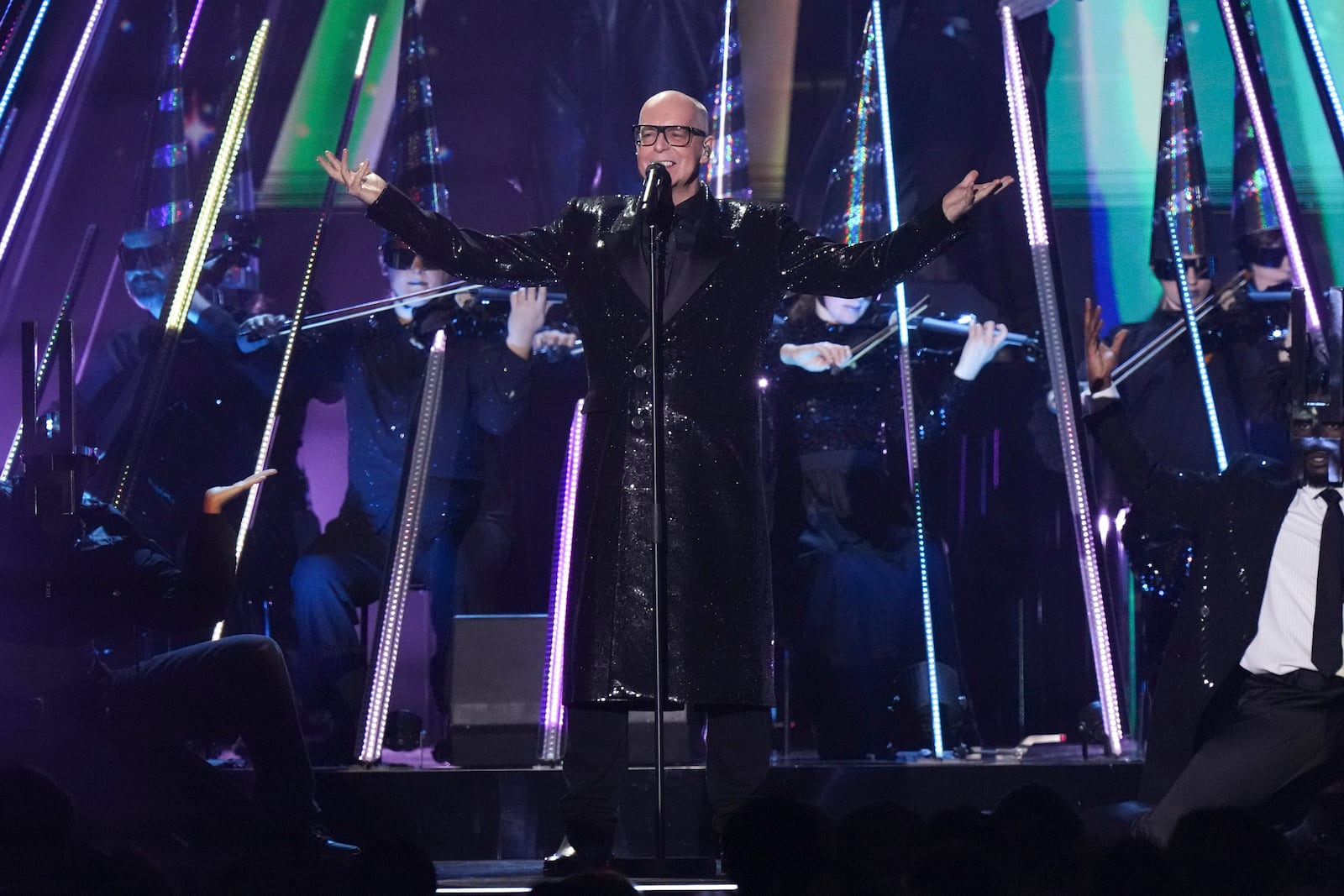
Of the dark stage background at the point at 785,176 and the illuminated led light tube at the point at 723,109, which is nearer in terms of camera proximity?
the dark stage background at the point at 785,176

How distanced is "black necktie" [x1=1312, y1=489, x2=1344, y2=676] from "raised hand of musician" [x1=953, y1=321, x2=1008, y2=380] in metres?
1.79

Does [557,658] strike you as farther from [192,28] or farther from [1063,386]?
[192,28]

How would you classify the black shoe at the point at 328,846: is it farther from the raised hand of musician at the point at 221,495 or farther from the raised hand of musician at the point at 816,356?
the raised hand of musician at the point at 816,356

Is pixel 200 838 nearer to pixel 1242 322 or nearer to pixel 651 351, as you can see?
pixel 651 351

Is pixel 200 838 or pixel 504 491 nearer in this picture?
pixel 200 838

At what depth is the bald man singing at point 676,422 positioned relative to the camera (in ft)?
9.18

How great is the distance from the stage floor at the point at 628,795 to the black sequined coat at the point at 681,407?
2.64 feet

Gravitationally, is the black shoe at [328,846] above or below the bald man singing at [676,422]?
below

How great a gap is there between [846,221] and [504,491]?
1.53m

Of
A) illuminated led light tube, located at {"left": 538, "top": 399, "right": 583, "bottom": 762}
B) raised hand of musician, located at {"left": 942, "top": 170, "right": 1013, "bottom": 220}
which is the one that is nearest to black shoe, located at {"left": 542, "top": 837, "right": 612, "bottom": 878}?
illuminated led light tube, located at {"left": 538, "top": 399, "right": 583, "bottom": 762}

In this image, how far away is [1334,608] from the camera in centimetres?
322

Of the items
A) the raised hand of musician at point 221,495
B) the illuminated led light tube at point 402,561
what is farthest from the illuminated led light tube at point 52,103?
the raised hand of musician at point 221,495

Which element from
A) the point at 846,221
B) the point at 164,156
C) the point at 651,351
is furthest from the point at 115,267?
the point at 651,351

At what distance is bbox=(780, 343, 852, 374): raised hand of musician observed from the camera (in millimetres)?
4918
